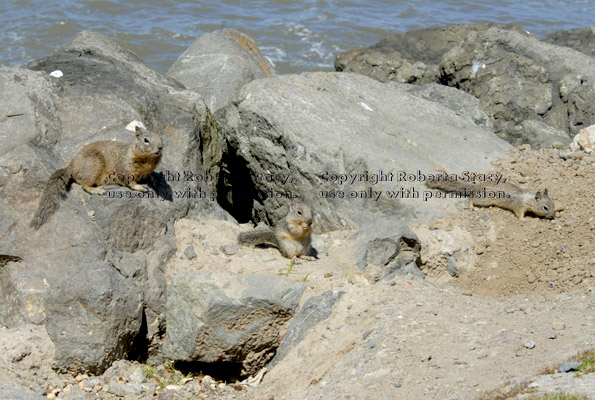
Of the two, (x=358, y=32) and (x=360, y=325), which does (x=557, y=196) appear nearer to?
(x=360, y=325)

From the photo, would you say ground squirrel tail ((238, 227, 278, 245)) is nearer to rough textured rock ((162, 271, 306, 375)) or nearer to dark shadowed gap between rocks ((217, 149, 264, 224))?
rough textured rock ((162, 271, 306, 375))

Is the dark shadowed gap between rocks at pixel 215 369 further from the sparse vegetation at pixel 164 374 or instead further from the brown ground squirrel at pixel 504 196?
the brown ground squirrel at pixel 504 196

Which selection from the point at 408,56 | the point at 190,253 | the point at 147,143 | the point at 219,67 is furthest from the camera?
the point at 408,56

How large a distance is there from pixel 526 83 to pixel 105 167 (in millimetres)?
7995

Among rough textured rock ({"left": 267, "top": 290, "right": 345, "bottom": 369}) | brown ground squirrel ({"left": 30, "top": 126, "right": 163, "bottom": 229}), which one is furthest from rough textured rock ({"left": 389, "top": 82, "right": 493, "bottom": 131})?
brown ground squirrel ({"left": 30, "top": 126, "right": 163, "bottom": 229})

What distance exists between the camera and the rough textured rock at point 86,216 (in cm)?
703

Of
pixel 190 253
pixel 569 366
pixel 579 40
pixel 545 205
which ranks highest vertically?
pixel 579 40

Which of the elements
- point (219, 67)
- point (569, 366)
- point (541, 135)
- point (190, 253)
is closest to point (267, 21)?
point (219, 67)

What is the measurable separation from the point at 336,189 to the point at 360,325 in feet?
9.33

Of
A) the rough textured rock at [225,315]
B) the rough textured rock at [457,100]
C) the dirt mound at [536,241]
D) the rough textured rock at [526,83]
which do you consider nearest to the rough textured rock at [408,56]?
the rough textured rock at [526,83]

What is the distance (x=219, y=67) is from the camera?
12.4 meters

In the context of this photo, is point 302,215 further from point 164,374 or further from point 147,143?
point 164,374

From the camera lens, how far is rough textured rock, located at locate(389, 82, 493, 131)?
11938 mm

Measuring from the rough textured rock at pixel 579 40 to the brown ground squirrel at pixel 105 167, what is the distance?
37.1 ft
